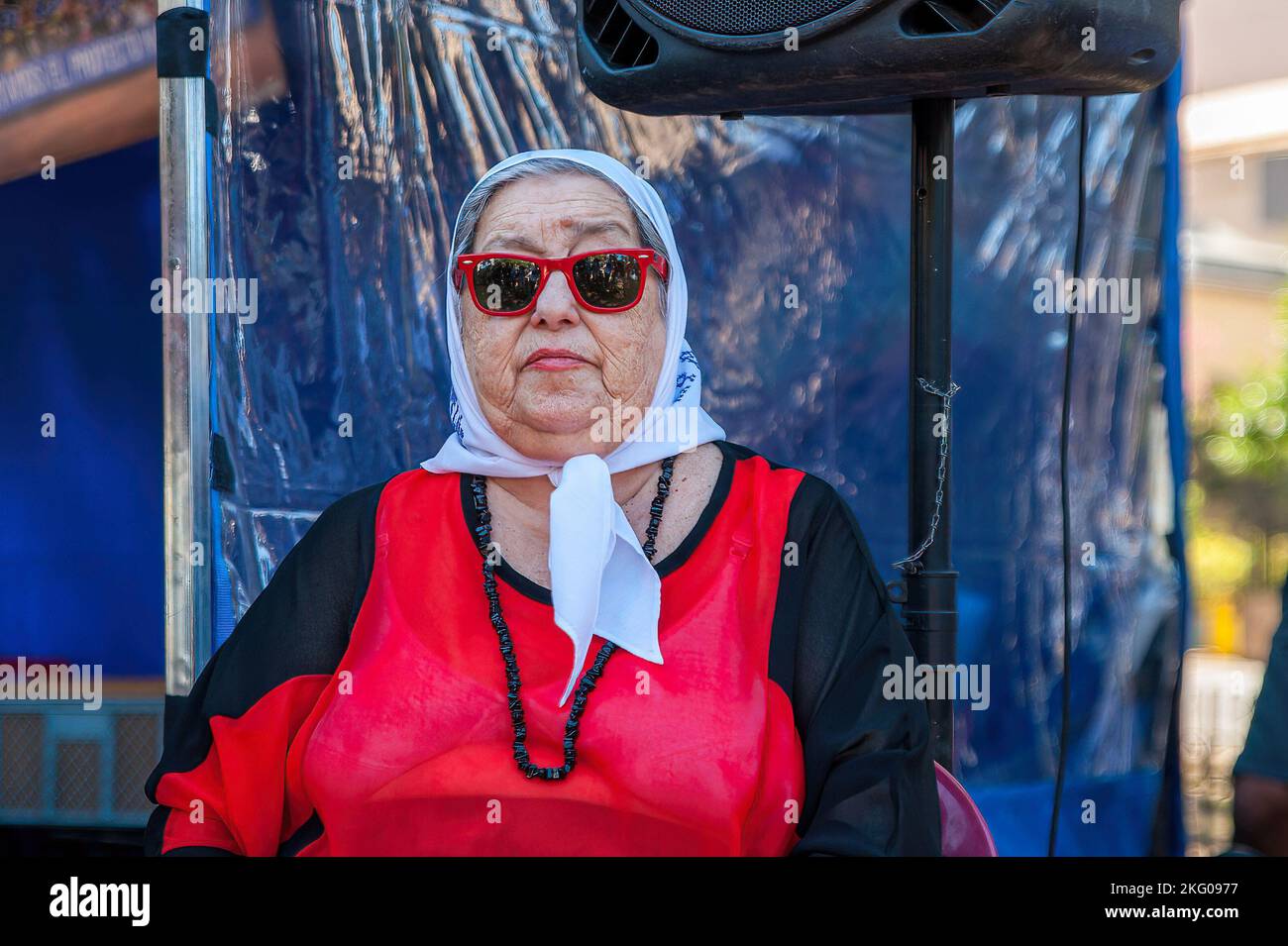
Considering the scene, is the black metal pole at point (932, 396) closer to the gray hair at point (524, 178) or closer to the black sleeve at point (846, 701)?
the black sleeve at point (846, 701)

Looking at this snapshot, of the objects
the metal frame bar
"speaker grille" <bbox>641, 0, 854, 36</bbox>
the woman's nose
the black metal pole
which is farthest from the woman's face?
the metal frame bar

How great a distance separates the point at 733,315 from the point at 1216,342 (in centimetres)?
344

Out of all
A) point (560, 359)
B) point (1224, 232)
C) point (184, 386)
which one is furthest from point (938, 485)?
point (1224, 232)

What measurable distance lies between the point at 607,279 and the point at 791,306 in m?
1.01

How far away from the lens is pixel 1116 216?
3258 mm

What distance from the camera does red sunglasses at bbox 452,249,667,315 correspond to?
1.99 metres

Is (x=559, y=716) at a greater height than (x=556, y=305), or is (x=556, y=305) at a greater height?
(x=556, y=305)

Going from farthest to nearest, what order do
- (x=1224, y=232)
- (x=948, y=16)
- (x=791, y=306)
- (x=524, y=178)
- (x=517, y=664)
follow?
(x=1224, y=232)
(x=791, y=306)
(x=524, y=178)
(x=517, y=664)
(x=948, y=16)

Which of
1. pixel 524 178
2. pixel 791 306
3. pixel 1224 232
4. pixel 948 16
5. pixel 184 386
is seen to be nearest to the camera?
pixel 948 16

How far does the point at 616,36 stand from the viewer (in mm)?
2066

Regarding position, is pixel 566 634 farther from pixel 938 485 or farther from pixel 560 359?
pixel 938 485

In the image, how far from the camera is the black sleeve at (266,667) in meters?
1.97
